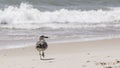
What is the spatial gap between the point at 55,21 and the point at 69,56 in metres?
9.33

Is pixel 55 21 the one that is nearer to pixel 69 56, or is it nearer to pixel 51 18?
pixel 51 18

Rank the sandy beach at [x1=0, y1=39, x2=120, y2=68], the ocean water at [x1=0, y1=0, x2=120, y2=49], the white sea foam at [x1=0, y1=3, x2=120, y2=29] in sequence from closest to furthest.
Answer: the sandy beach at [x1=0, y1=39, x2=120, y2=68] < the ocean water at [x1=0, y1=0, x2=120, y2=49] < the white sea foam at [x1=0, y1=3, x2=120, y2=29]

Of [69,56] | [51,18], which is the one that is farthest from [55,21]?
[69,56]

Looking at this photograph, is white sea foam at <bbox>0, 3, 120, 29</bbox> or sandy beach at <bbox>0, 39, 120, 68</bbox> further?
white sea foam at <bbox>0, 3, 120, 29</bbox>

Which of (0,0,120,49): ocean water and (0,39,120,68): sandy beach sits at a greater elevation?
(0,0,120,49): ocean water

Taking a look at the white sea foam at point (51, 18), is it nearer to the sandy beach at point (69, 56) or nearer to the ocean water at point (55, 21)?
the ocean water at point (55, 21)

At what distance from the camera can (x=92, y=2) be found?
90.8ft

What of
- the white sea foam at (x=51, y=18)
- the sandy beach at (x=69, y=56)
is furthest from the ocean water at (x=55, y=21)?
the sandy beach at (x=69, y=56)

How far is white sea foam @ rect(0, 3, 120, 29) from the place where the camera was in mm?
18252

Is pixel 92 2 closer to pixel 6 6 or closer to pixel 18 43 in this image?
pixel 6 6

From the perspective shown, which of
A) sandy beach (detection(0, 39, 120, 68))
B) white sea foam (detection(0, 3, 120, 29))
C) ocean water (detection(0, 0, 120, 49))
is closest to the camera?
sandy beach (detection(0, 39, 120, 68))

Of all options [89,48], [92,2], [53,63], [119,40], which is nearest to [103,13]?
[92,2]

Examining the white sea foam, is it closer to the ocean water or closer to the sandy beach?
the ocean water

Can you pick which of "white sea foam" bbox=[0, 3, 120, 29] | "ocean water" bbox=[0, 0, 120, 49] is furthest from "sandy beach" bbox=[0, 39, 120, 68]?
"white sea foam" bbox=[0, 3, 120, 29]
